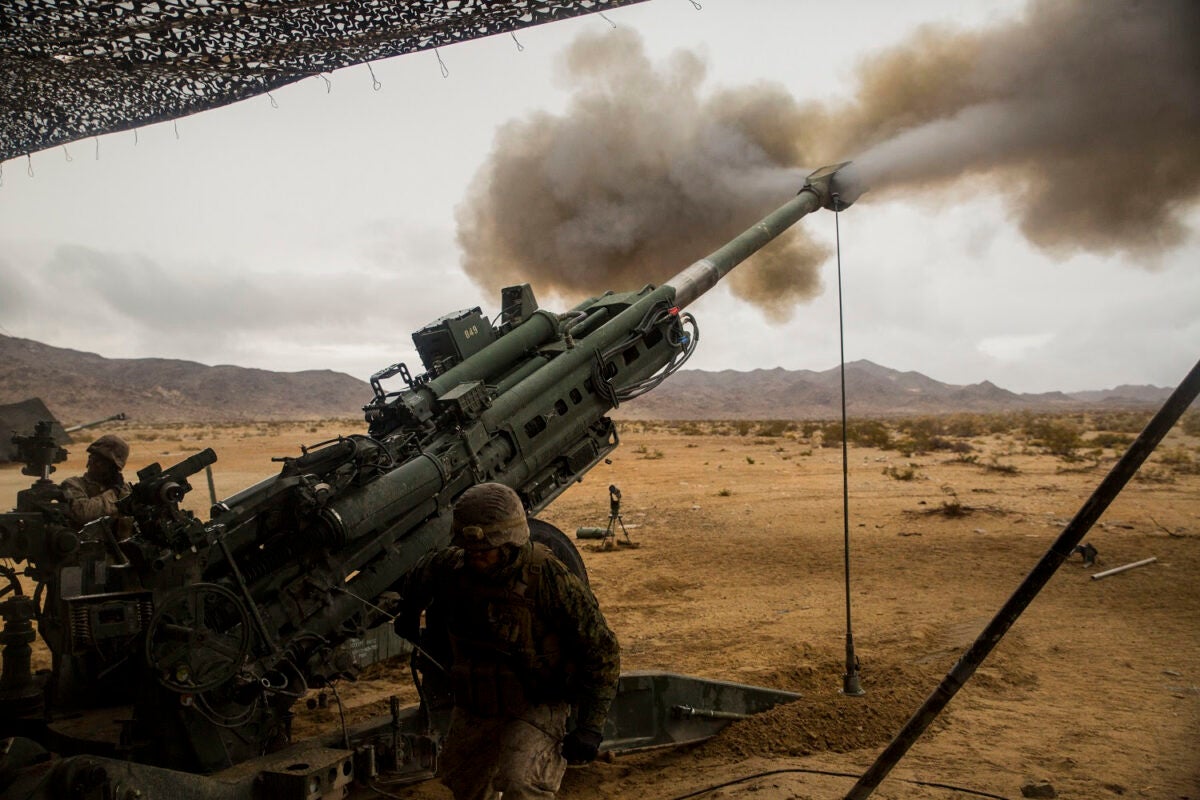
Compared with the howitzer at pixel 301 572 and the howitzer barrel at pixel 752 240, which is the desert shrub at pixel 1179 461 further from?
the howitzer at pixel 301 572

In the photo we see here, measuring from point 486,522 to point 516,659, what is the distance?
575 mm

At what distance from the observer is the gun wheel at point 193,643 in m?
3.52

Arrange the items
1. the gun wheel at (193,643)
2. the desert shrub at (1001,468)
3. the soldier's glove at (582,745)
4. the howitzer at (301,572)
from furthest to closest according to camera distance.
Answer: the desert shrub at (1001,468)
the howitzer at (301,572)
the gun wheel at (193,643)
the soldier's glove at (582,745)

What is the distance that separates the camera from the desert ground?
457 cm

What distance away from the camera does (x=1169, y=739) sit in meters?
4.79

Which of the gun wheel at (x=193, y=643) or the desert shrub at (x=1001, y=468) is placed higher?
the gun wheel at (x=193, y=643)

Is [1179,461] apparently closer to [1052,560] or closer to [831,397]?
[1052,560]

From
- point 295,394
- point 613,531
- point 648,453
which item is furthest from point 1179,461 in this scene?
point 295,394

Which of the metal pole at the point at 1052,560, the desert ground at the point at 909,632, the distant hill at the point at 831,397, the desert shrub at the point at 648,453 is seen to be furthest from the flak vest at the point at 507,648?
the distant hill at the point at 831,397

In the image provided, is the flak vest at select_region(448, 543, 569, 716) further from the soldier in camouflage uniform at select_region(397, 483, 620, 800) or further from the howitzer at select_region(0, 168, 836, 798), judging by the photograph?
the howitzer at select_region(0, 168, 836, 798)

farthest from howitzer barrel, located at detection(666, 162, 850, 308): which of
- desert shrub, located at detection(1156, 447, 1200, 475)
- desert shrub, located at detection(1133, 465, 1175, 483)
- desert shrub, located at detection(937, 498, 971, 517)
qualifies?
desert shrub, located at detection(1156, 447, 1200, 475)

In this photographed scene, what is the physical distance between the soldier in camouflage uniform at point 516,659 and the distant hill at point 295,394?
76499 mm

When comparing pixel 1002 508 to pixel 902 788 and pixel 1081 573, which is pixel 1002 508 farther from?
pixel 902 788

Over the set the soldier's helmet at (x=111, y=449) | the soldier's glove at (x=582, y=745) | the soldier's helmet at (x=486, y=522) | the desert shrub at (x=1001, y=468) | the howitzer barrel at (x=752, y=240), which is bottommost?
the desert shrub at (x=1001, y=468)
